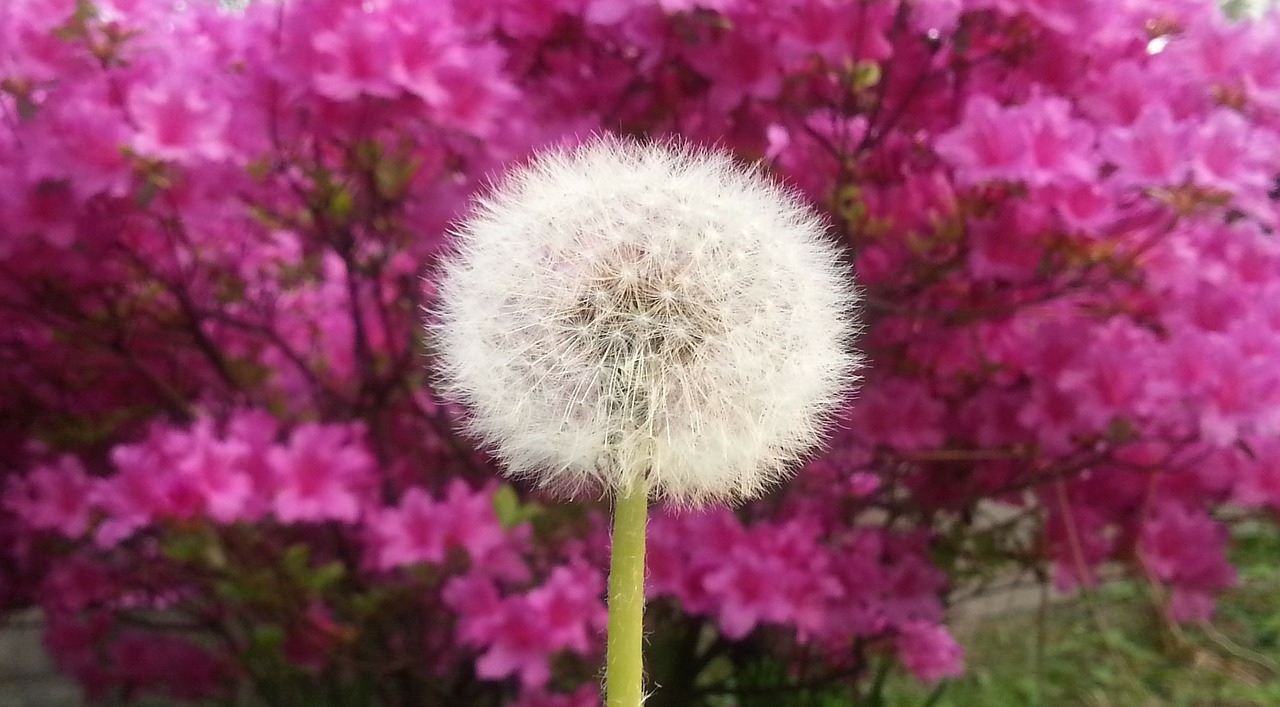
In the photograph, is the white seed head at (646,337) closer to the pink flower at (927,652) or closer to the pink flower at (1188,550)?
the pink flower at (1188,550)

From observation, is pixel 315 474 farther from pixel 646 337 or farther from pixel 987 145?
pixel 987 145

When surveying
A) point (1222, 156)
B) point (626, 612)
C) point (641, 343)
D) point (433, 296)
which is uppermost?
point (1222, 156)

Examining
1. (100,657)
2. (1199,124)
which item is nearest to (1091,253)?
(1199,124)

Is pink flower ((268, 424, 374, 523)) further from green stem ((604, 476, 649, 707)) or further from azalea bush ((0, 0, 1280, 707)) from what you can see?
green stem ((604, 476, 649, 707))

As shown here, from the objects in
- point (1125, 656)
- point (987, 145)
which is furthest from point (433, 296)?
point (1125, 656)

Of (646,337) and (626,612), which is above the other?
(646,337)

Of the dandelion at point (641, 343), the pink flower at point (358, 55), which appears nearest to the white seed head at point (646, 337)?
the dandelion at point (641, 343)
